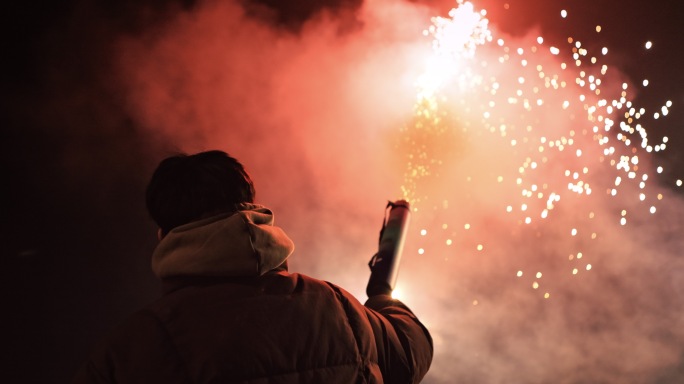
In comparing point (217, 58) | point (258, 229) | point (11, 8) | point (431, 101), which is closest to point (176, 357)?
point (258, 229)

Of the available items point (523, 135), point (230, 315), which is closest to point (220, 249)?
point (230, 315)

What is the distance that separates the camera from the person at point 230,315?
1094mm

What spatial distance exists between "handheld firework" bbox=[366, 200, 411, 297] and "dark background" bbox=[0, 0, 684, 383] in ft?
5.93

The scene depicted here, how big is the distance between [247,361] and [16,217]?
2.43 m

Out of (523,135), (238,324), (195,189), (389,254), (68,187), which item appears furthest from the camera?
(523,135)

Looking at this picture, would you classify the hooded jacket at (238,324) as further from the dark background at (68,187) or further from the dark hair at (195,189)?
the dark background at (68,187)

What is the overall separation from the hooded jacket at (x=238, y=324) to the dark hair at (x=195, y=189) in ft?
0.17

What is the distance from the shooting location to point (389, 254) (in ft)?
6.46

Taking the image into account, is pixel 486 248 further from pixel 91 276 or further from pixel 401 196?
pixel 91 276

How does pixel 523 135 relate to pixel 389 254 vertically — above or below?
above

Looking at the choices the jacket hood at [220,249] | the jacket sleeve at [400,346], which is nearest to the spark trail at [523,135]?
the jacket sleeve at [400,346]

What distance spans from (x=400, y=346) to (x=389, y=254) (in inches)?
24.3

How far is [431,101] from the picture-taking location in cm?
434

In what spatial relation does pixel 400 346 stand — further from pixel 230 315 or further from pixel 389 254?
pixel 389 254
